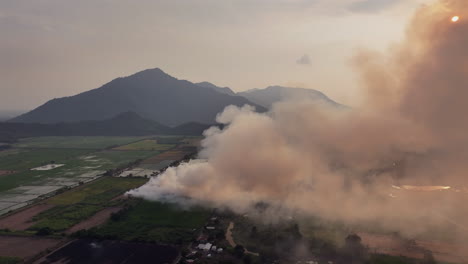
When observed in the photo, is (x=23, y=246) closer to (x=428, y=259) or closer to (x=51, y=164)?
(x=428, y=259)

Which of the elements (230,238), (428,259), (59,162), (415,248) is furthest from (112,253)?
(59,162)

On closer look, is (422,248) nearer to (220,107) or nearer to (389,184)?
(389,184)

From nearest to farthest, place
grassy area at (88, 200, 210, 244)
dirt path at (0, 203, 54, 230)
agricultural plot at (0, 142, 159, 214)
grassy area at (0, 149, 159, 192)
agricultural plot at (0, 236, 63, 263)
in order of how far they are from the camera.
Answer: agricultural plot at (0, 236, 63, 263)
grassy area at (88, 200, 210, 244)
dirt path at (0, 203, 54, 230)
agricultural plot at (0, 142, 159, 214)
grassy area at (0, 149, 159, 192)

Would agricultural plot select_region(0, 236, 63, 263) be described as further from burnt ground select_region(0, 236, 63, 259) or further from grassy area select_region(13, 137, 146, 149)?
grassy area select_region(13, 137, 146, 149)

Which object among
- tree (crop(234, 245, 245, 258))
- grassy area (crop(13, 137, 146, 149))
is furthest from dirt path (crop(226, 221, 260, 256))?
grassy area (crop(13, 137, 146, 149))

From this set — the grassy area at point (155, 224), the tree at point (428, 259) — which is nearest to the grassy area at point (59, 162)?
the grassy area at point (155, 224)

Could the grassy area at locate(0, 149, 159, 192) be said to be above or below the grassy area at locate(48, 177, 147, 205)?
above

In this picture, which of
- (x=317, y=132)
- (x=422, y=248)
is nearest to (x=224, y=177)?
(x=317, y=132)
